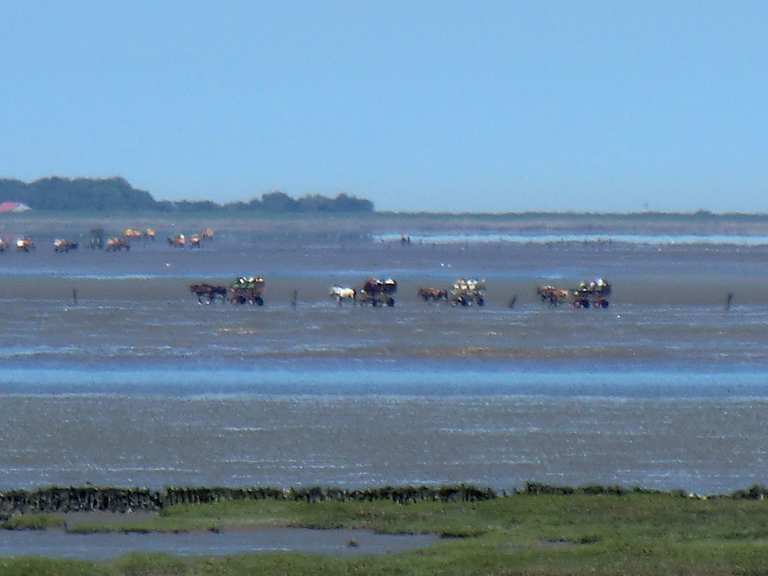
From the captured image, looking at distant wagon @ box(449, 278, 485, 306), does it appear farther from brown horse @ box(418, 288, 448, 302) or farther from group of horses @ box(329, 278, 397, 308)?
group of horses @ box(329, 278, 397, 308)

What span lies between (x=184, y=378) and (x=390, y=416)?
631cm

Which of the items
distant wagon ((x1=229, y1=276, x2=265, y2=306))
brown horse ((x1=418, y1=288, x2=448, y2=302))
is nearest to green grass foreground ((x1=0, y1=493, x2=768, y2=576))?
distant wagon ((x1=229, y1=276, x2=265, y2=306))

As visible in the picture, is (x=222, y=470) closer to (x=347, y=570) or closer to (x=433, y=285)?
(x=347, y=570)

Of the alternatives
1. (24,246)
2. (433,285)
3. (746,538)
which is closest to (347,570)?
(746,538)

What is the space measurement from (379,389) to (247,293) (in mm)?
22964

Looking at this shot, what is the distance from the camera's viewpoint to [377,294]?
52594 millimetres

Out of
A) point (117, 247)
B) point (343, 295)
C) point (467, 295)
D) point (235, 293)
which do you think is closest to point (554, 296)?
point (467, 295)

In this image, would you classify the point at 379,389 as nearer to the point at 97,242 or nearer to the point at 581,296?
the point at 581,296

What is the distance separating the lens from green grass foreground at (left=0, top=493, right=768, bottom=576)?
1584 cm

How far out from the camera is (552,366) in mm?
34219

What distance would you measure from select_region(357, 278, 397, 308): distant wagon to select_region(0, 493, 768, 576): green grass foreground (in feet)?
106

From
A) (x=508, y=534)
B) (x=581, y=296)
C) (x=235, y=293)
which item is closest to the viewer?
(x=508, y=534)

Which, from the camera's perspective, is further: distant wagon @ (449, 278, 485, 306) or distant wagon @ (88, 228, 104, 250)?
distant wagon @ (88, 228, 104, 250)

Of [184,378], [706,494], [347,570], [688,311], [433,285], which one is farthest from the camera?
[433,285]
